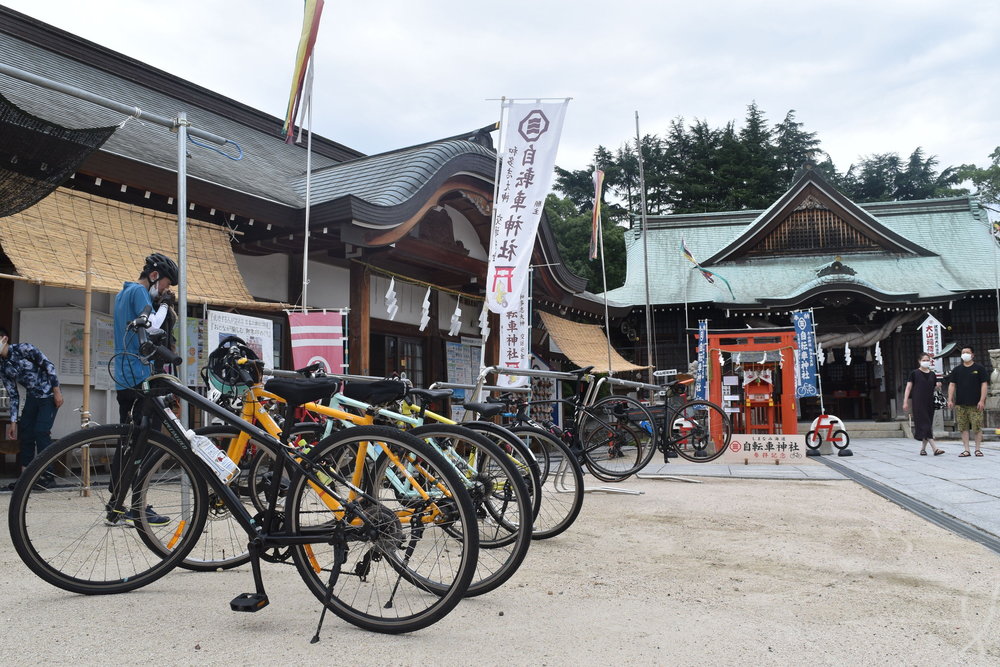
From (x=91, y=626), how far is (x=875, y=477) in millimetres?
7885

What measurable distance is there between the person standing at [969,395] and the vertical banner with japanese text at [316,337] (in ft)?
28.8

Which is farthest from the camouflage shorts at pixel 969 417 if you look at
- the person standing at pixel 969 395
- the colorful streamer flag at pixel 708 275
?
the colorful streamer flag at pixel 708 275

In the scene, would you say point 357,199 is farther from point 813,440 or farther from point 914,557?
point 813,440

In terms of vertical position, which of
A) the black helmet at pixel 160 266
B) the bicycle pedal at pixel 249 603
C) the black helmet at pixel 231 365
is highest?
the black helmet at pixel 160 266

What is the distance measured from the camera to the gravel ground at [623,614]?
2293 millimetres

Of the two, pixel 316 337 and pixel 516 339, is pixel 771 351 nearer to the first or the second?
pixel 516 339

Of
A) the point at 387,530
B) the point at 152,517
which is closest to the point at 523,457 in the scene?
the point at 387,530

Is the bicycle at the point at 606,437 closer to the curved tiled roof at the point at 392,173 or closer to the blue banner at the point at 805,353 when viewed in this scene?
the curved tiled roof at the point at 392,173

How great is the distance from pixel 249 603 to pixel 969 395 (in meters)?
10.8

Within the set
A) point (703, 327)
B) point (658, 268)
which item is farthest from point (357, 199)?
point (658, 268)

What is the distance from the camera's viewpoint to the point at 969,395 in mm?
10188

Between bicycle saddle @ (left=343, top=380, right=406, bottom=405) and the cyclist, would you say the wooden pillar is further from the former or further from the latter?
bicycle saddle @ (left=343, top=380, right=406, bottom=405)

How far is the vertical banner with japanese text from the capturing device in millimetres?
6992

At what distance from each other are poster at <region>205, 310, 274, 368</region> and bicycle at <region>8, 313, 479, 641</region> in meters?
2.90
